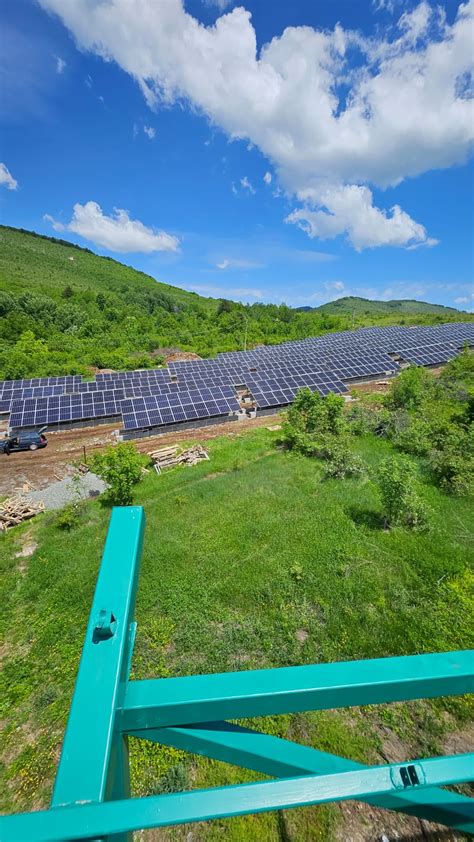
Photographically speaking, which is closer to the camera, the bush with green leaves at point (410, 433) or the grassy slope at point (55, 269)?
the bush with green leaves at point (410, 433)

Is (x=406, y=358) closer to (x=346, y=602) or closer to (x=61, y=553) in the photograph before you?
(x=346, y=602)

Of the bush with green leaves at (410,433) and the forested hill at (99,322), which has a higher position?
the forested hill at (99,322)

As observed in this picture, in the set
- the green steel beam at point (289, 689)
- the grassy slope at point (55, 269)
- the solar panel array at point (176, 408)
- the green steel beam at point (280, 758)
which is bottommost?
the solar panel array at point (176, 408)

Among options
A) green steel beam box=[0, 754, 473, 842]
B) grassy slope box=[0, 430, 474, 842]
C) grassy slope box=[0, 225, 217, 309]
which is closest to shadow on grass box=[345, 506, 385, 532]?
grassy slope box=[0, 430, 474, 842]

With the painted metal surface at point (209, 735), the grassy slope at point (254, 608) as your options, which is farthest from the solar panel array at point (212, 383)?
the painted metal surface at point (209, 735)

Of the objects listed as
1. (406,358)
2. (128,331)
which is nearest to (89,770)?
(406,358)

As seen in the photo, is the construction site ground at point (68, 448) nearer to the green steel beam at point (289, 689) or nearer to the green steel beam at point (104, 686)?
the green steel beam at point (104, 686)

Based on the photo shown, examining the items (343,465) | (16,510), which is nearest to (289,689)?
(343,465)
